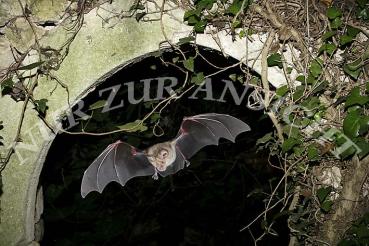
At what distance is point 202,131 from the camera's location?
6.74 ft

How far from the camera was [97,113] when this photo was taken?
10.9ft

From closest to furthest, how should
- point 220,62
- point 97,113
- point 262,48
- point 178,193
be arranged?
1. point 262,48
2. point 220,62
3. point 97,113
4. point 178,193

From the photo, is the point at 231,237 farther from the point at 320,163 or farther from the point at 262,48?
the point at 262,48

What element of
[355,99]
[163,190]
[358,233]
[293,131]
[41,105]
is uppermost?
[41,105]

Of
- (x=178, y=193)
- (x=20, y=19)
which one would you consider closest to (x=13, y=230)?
(x=20, y=19)

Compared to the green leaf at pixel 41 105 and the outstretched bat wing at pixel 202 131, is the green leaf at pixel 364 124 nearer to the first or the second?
the outstretched bat wing at pixel 202 131

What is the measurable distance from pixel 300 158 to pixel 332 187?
186mm

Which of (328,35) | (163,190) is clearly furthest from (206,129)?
(163,190)

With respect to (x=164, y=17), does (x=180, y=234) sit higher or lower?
lower

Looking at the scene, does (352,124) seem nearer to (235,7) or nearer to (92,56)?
(235,7)

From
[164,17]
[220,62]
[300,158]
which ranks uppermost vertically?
[164,17]

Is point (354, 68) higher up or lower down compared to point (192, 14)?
lower down

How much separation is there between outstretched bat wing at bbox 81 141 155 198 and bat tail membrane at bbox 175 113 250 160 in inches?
8.1

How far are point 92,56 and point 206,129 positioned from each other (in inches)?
25.2
